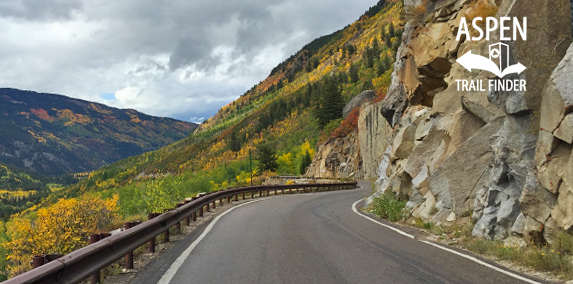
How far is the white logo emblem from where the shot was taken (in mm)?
8706

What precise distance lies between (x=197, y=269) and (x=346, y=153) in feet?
164

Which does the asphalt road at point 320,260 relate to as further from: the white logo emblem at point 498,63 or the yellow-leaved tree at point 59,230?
the yellow-leaved tree at point 59,230

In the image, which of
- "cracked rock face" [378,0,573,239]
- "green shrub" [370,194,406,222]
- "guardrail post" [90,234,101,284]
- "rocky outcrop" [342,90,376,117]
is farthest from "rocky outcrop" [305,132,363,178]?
"guardrail post" [90,234,101,284]

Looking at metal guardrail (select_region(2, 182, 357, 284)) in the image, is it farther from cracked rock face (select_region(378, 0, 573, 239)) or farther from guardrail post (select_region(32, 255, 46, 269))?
cracked rock face (select_region(378, 0, 573, 239))

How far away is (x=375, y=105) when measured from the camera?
48.3 meters

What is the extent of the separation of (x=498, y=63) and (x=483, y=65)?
5.06 ft

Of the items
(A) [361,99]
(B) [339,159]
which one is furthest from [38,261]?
(A) [361,99]

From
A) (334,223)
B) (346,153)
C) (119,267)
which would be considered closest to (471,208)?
(334,223)

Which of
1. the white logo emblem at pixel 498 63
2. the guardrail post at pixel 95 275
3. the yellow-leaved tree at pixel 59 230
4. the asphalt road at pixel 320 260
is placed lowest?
the yellow-leaved tree at pixel 59 230

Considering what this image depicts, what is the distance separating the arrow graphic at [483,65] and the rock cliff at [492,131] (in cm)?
12

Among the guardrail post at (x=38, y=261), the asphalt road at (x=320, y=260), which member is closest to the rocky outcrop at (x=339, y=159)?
the asphalt road at (x=320, y=260)

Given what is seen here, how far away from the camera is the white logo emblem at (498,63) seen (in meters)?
8.71

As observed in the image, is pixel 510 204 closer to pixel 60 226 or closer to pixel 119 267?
pixel 119 267

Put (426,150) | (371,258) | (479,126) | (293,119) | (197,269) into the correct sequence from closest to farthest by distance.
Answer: (197,269) < (371,258) < (479,126) < (426,150) < (293,119)
